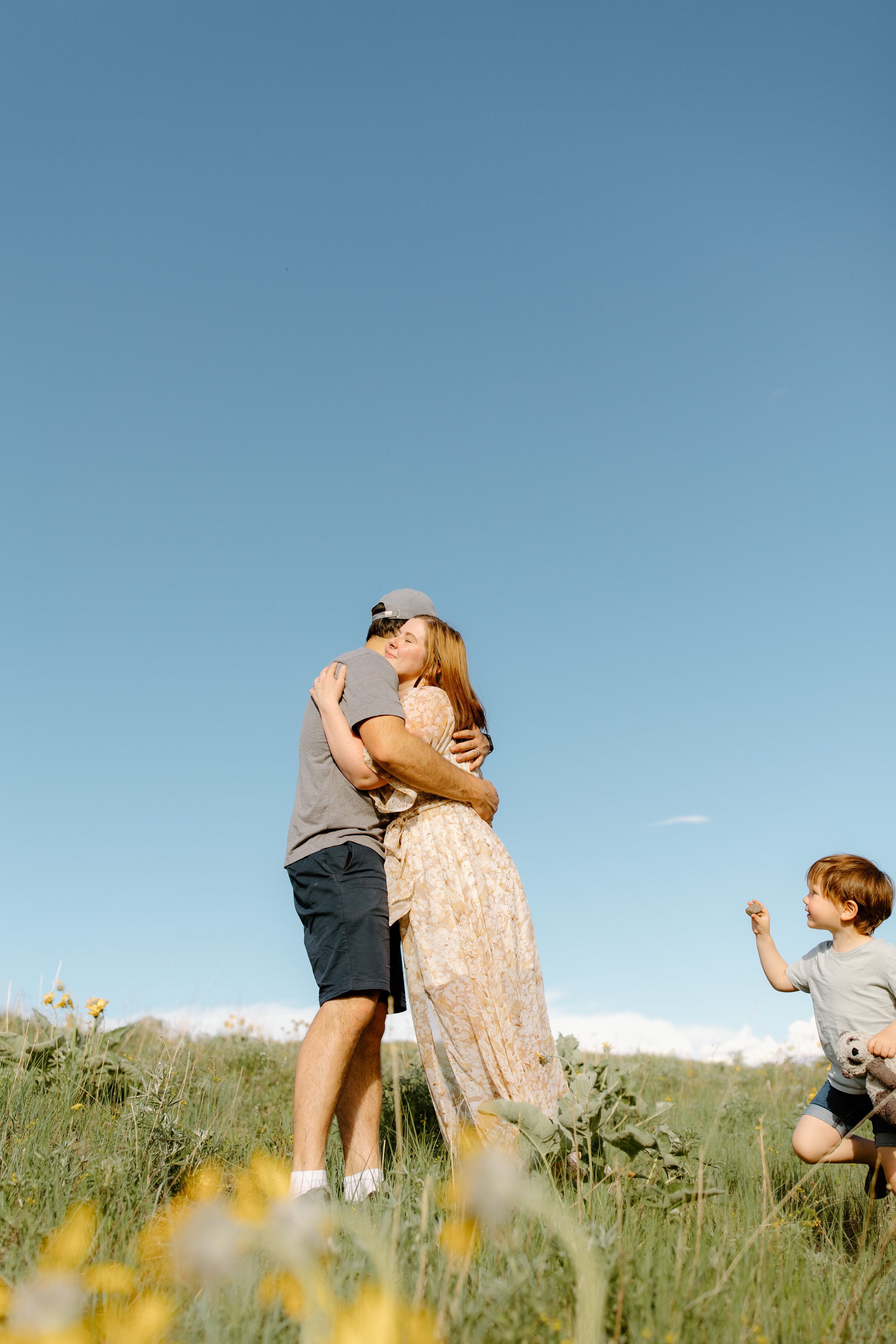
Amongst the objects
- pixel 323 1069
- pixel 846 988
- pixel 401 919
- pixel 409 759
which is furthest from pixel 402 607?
pixel 846 988

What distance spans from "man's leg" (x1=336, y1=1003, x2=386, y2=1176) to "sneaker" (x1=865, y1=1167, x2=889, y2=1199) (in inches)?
86.6

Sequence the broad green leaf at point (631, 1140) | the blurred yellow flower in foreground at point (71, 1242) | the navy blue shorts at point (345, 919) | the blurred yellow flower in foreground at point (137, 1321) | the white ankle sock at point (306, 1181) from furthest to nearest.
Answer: the navy blue shorts at point (345, 919)
the white ankle sock at point (306, 1181)
the broad green leaf at point (631, 1140)
the blurred yellow flower in foreground at point (71, 1242)
the blurred yellow flower in foreground at point (137, 1321)

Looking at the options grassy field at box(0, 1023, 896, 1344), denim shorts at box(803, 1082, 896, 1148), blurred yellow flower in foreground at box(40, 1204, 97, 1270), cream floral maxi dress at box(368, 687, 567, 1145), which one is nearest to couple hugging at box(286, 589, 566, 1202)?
cream floral maxi dress at box(368, 687, 567, 1145)

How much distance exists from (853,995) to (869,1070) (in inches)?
12.6

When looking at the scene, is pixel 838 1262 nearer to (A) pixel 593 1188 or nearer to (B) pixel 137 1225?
(A) pixel 593 1188

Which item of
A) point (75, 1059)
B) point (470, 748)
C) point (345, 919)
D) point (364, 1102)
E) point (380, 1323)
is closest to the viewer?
point (380, 1323)

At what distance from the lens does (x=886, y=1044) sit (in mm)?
3752

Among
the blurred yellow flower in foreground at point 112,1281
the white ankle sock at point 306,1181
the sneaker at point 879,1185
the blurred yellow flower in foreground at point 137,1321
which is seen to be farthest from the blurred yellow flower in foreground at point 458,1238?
the sneaker at point 879,1185

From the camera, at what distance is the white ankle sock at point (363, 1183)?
3.53 metres

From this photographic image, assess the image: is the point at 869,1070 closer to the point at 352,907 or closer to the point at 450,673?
the point at 352,907

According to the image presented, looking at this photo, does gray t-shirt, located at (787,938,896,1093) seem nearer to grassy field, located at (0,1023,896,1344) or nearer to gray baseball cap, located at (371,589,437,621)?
grassy field, located at (0,1023,896,1344)

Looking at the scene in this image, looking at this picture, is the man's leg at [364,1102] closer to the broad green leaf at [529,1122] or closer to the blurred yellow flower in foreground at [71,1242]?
the broad green leaf at [529,1122]

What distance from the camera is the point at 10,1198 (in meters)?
3.00

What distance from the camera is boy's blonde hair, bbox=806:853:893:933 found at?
13.5 ft
